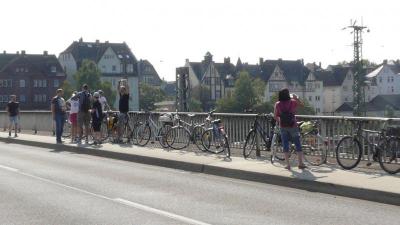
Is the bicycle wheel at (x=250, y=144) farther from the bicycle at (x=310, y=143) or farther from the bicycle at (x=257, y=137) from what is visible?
the bicycle at (x=310, y=143)

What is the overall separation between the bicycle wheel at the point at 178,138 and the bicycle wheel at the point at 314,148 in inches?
198

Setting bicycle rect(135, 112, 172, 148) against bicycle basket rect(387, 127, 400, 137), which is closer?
bicycle basket rect(387, 127, 400, 137)

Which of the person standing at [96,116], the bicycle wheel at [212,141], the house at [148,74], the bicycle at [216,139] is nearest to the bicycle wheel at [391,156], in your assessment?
the bicycle at [216,139]

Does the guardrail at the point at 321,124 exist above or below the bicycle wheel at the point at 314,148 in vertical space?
above

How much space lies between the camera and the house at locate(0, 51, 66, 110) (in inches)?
4636

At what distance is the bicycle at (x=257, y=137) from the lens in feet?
52.9

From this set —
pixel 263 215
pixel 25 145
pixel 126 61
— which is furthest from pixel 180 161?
pixel 126 61

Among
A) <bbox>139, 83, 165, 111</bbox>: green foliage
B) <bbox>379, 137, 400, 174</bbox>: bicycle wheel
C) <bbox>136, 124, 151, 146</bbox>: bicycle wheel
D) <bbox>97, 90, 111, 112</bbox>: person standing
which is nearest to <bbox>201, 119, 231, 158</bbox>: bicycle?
<bbox>136, 124, 151, 146</bbox>: bicycle wheel

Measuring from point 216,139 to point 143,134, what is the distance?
4436mm

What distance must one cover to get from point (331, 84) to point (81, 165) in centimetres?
11712

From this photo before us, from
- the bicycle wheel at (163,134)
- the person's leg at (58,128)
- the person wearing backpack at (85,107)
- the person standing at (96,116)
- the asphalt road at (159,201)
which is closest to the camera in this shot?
the asphalt road at (159,201)

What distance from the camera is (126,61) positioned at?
126812 mm

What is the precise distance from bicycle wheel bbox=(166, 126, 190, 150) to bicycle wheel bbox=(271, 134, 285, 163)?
4351 millimetres

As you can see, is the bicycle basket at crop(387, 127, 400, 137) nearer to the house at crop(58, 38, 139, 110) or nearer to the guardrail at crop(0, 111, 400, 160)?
the guardrail at crop(0, 111, 400, 160)
